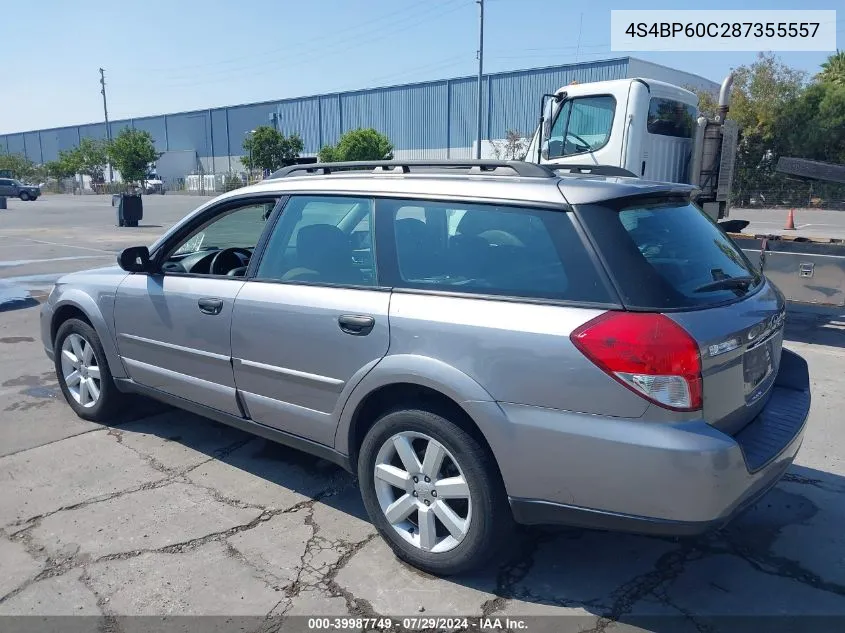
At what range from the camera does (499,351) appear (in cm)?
274

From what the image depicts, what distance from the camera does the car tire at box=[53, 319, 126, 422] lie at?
4.84m

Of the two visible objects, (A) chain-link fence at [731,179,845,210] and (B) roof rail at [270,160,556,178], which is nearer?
(B) roof rail at [270,160,556,178]

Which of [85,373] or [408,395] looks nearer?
[408,395]

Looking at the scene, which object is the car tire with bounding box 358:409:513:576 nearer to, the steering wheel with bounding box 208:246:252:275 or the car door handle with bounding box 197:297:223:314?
the car door handle with bounding box 197:297:223:314

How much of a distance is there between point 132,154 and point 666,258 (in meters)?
65.2

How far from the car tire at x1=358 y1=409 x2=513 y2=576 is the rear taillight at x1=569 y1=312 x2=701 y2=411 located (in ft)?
2.26

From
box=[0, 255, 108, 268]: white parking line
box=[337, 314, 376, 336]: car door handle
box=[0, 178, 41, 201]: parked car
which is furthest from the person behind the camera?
box=[0, 178, 41, 201]: parked car

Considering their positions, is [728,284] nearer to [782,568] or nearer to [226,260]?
Result: [782,568]

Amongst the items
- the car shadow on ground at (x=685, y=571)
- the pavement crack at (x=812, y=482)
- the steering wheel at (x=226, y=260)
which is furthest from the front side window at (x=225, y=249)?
the pavement crack at (x=812, y=482)

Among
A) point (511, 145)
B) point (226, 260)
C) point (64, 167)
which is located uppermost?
point (511, 145)

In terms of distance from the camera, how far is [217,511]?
3.76m

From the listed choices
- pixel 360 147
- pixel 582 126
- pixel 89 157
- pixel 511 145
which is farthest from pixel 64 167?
pixel 582 126

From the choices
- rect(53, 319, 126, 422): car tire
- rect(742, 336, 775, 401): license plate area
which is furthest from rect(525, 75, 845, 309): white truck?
rect(53, 319, 126, 422): car tire

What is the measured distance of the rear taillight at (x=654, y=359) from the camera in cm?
250
